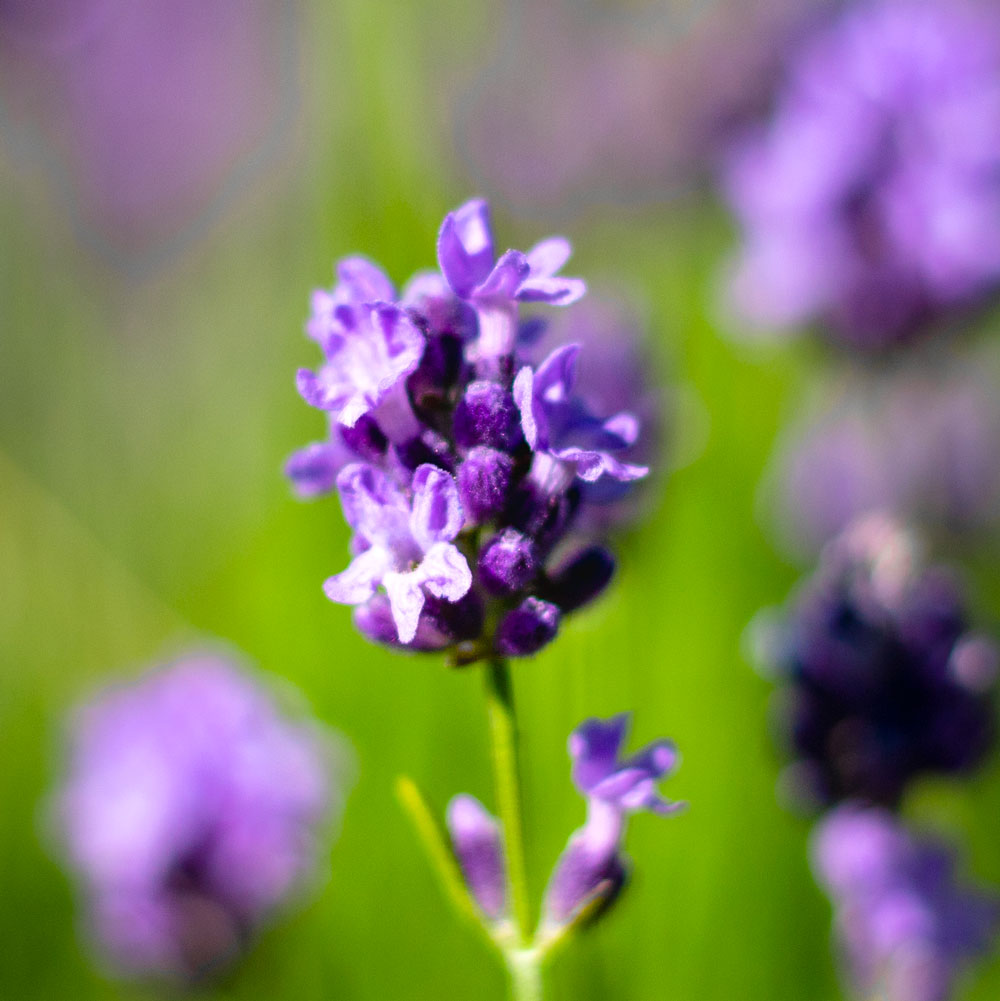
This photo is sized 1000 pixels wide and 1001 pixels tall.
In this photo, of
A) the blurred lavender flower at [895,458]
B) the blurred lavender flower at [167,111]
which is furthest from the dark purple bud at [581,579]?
Result: the blurred lavender flower at [167,111]

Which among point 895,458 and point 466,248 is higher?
point 466,248

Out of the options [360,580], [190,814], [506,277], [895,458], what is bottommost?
[895,458]

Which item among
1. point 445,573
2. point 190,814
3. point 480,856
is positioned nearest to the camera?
point 445,573

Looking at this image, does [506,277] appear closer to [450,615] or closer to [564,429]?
[564,429]

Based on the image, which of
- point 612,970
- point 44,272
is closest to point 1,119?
point 44,272

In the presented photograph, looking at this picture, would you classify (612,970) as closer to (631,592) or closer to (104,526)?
(631,592)

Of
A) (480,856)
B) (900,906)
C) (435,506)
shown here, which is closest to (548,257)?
(435,506)

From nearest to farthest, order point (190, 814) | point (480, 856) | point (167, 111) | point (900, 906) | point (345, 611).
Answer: point (480, 856), point (900, 906), point (190, 814), point (345, 611), point (167, 111)
